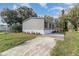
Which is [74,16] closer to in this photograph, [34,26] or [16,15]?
[34,26]

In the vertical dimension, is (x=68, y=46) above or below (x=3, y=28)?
below

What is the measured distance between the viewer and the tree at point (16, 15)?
110 inches

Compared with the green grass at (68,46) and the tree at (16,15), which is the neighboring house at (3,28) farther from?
the green grass at (68,46)

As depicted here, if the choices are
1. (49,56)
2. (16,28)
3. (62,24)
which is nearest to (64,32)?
(62,24)

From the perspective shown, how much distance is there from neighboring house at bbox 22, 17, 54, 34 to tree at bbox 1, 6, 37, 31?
0.04 metres

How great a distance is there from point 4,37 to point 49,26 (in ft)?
1.34

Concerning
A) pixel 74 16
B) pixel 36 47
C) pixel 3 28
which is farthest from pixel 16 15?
pixel 74 16

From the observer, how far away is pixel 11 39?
2797 millimetres

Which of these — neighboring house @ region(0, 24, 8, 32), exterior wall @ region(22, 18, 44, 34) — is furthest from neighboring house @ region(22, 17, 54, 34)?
neighboring house @ region(0, 24, 8, 32)

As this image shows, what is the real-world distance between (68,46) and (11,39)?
506mm

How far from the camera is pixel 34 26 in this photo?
110 inches

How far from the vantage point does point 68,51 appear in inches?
108

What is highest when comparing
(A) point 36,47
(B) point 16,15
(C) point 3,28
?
(B) point 16,15

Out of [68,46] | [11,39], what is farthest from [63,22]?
[11,39]
